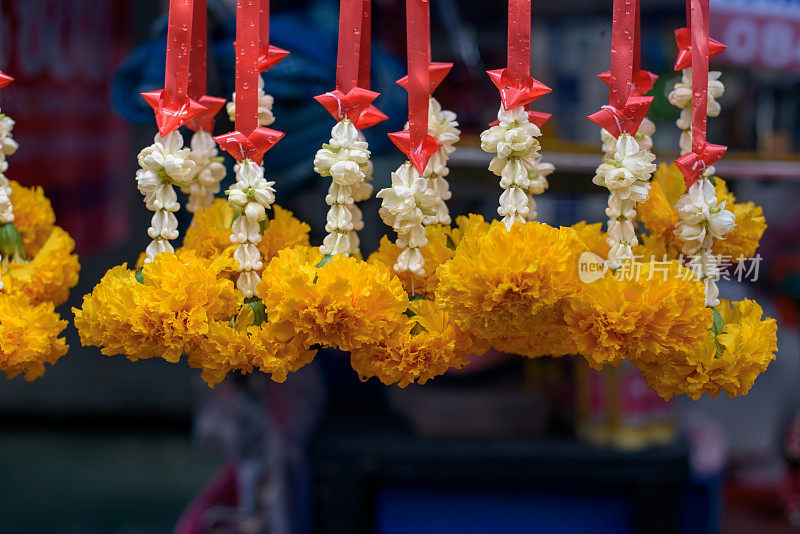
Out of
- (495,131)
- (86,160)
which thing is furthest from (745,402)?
(86,160)

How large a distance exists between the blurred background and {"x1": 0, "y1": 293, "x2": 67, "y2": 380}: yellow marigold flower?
466 millimetres

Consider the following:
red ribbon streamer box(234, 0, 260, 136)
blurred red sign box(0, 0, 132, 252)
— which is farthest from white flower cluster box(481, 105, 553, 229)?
blurred red sign box(0, 0, 132, 252)

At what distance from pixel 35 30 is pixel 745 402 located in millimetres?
1883

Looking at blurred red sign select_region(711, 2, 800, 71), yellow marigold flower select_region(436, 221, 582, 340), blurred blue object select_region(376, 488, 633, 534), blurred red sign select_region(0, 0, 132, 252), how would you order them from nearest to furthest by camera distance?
yellow marigold flower select_region(436, 221, 582, 340)
blurred red sign select_region(711, 2, 800, 71)
blurred red sign select_region(0, 0, 132, 252)
blurred blue object select_region(376, 488, 633, 534)

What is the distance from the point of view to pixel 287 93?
111 cm

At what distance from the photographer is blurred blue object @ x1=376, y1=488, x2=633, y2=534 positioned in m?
1.63

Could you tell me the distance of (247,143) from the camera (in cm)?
70

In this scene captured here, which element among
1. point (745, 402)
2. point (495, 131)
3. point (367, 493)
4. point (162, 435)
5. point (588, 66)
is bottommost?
point (162, 435)

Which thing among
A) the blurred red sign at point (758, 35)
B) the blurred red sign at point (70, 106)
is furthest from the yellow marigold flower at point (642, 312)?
the blurred red sign at point (70, 106)

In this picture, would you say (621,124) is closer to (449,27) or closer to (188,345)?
(188,345)

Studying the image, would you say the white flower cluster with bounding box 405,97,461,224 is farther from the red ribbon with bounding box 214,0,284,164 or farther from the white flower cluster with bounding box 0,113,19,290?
the white flower cluster with bounding box 0,113,19,290

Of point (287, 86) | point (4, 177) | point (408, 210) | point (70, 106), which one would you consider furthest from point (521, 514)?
point (70, 106)

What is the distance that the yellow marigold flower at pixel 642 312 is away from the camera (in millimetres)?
641

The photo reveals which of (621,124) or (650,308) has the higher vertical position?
(621,124)
